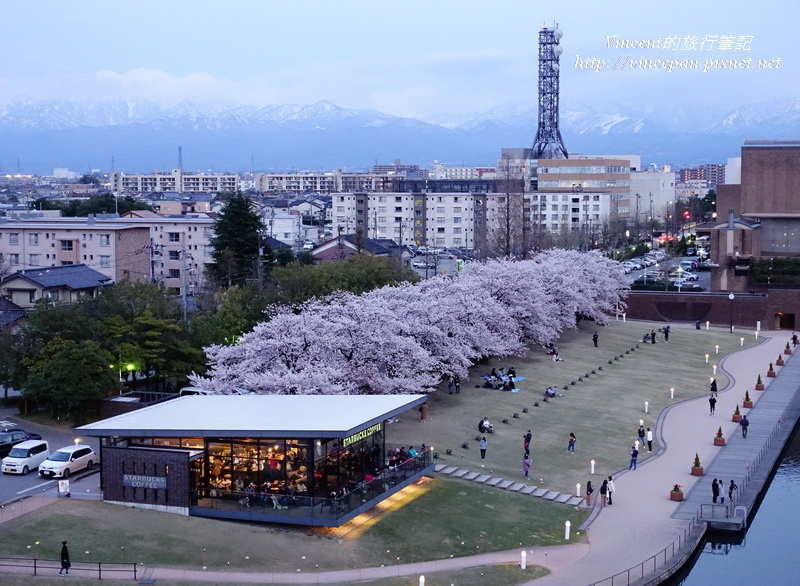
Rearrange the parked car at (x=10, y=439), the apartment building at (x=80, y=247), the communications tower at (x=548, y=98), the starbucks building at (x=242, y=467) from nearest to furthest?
the starbucks building at (x=242, y=467), the parked car at (x=10, y=439), the apartment building at (x=80, y=247), the communications tower at (x=548, y=98)

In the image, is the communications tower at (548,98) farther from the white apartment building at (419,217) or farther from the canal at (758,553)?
the canal at (758,553)

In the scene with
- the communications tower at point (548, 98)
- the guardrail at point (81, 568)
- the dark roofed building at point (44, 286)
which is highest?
the communications tower at point (548, 98)

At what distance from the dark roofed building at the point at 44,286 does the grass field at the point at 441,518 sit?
22.2 m

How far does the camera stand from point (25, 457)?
28438 mm

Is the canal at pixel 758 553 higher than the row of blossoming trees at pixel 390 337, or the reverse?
the row of blossoming trees at pixel 390 337

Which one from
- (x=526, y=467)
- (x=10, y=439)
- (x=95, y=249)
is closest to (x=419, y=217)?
(x=95, y=249)

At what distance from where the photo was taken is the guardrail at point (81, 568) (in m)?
21.0

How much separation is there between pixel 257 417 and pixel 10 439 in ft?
31.6

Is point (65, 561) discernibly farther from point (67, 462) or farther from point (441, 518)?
point (441, 518)

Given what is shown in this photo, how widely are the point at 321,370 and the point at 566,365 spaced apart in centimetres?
1951

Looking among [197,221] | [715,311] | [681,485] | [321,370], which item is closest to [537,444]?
[681,485]

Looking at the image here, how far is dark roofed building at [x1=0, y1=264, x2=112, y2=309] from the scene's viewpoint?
51.8 m

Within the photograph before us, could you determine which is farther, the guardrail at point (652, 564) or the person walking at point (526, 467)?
the person walking at point (526, 467)

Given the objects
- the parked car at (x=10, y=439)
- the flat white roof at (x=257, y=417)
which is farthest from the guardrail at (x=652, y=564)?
the parked car at (x=10, y=439)
